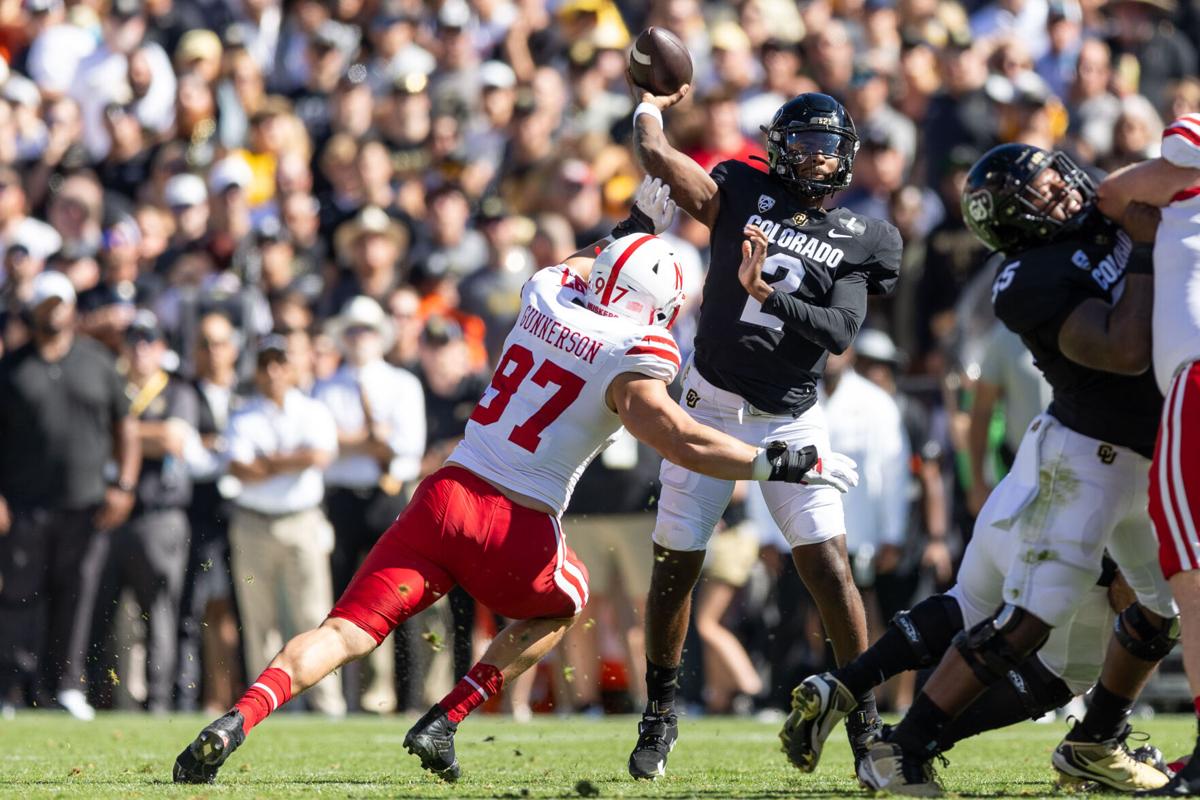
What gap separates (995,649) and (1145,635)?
0.74 metres

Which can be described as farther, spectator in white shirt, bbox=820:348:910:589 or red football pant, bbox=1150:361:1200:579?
spectator in white shirt, bbox=820:348:910:589

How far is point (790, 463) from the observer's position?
5984 millimetres

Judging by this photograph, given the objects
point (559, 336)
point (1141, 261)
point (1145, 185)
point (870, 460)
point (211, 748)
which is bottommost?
point (870, 460)

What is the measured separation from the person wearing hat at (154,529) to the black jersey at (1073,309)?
627 centimetres

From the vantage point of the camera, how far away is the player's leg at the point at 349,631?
607 cm

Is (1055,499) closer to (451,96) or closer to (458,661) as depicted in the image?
(458,661)

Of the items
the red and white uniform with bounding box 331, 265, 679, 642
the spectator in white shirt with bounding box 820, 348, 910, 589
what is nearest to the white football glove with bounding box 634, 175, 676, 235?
the red and white uniform with bounding box 331, 265, 679, 642

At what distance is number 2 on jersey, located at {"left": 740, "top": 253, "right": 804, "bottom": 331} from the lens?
6.81 m

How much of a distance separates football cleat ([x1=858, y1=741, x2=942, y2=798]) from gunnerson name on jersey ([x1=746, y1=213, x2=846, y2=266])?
1888 millimetres

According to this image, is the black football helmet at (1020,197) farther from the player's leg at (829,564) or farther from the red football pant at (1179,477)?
the player's leg at (829,564)

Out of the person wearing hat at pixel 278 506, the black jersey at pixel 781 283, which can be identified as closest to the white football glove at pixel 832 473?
the black jersey at pixel 781 283

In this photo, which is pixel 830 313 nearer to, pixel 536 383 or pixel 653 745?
pixel 536 383

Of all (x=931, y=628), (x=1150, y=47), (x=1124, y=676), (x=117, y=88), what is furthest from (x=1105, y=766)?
(x=117, y=88)

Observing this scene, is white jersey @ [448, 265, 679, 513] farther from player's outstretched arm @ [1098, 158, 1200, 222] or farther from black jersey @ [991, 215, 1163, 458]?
player's outstretched arm @ [1098, 158, 1200, 222]
